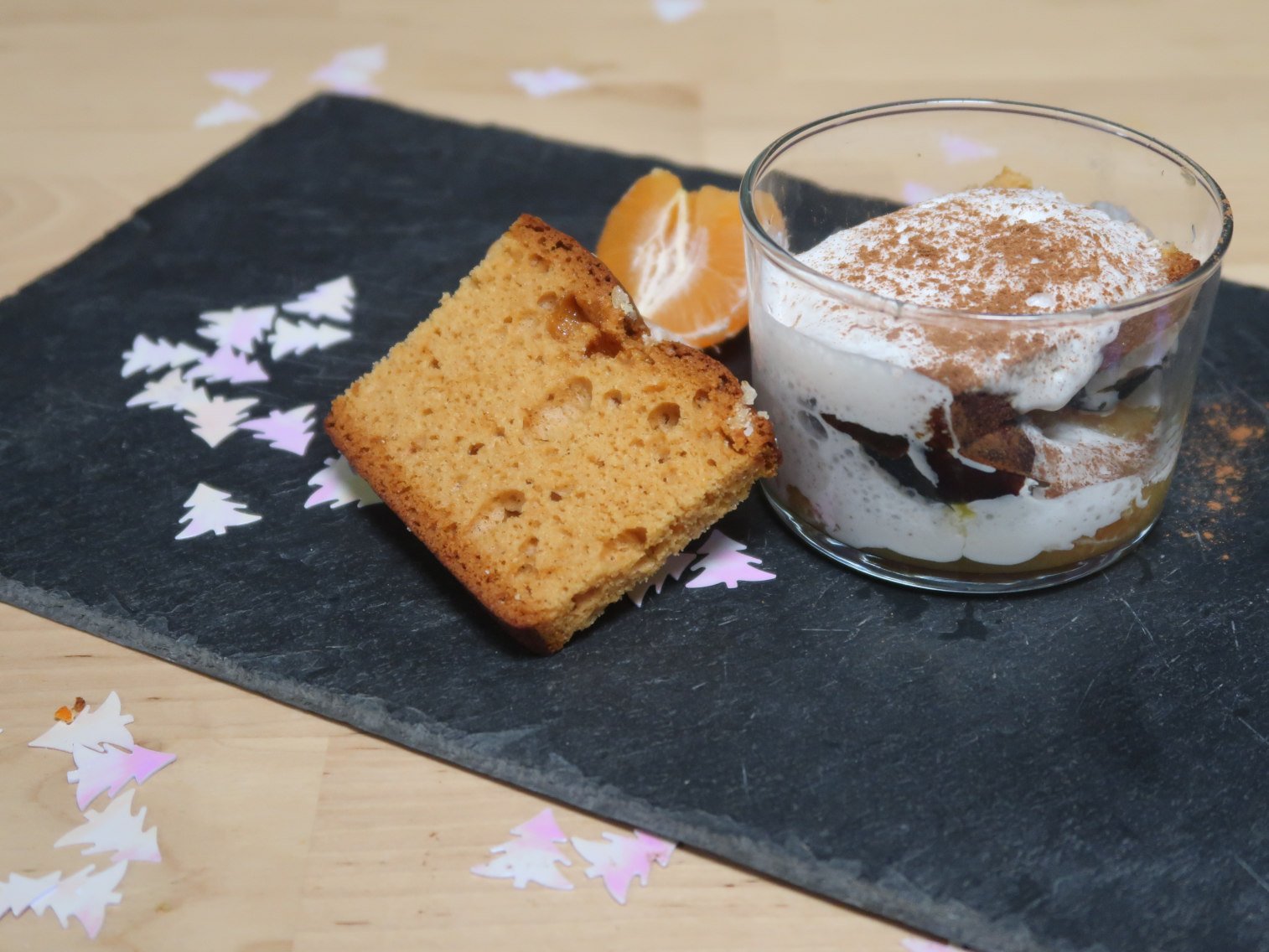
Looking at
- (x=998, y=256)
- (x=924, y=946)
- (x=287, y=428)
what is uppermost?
(x=998, y=256)

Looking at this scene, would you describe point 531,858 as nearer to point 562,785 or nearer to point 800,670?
point 562,785

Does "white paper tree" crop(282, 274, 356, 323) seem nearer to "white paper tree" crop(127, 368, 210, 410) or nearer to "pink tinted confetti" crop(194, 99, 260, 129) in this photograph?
"white paper tree" crop(127, 368, 210, 410)

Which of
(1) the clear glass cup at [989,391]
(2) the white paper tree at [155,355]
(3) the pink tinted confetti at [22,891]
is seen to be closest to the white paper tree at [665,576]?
(1) the clear glass cup at [989,391]

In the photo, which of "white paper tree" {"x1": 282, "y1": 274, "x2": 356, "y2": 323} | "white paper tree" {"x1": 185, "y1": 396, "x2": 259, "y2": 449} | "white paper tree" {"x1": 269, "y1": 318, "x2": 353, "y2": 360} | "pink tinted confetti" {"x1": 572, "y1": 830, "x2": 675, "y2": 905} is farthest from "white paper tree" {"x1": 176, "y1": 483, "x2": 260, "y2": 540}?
"pink tinted confetti" {"x1": 572, "y1": 830, "x2": 675, "y2": 905}

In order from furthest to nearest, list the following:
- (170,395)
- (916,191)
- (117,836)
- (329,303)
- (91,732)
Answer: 1. (329,303)
2. (170,395)
3. (916,191)
4. (91,732)
5. (117,836)

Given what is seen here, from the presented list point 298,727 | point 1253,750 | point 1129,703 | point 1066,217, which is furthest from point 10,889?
point 1066,217

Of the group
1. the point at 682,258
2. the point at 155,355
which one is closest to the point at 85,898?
the point at 155,355

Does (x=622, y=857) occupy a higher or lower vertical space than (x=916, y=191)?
lower
